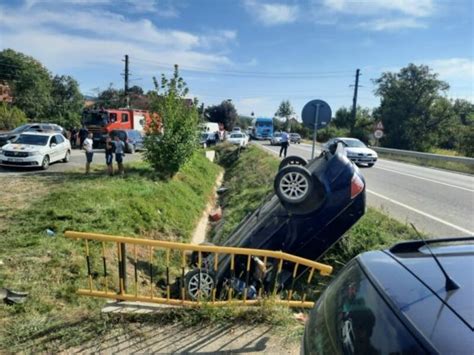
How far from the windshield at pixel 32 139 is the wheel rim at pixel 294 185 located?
43.3ft

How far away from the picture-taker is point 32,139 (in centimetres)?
1464

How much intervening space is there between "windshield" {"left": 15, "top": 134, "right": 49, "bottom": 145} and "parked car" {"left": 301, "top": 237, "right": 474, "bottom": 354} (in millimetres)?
15503

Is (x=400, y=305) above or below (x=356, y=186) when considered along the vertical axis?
above

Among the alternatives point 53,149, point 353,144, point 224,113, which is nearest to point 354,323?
point 53,149

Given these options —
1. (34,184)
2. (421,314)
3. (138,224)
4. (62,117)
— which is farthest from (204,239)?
(62,117)

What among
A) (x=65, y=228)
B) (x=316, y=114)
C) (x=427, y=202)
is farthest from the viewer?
(x=427, y=202)

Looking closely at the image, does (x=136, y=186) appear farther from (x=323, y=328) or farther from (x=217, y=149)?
(x=217, y=149)

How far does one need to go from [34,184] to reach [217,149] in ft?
70.2

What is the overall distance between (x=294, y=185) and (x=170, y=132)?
8843 mm

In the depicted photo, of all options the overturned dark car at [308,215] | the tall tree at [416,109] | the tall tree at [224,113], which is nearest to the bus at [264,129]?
the tall tree at [416,109]

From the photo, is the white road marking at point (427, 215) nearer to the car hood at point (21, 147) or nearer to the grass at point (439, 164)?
the grass at point (439, 164)

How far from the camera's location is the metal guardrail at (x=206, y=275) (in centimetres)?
372

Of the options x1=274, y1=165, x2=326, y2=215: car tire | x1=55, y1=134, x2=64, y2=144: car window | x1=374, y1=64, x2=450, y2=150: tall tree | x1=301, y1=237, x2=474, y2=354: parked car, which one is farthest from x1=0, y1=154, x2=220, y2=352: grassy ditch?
x1=374, y1=64, x2=450, y2=150: tall tree

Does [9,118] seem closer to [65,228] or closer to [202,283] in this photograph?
[65,228]
